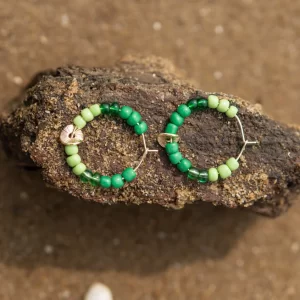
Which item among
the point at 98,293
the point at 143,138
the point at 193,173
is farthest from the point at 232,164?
the point at 98,293

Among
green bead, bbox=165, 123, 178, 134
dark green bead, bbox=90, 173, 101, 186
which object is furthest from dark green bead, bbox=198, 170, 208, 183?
dark green bead, bbox=90, 173, 101, 186

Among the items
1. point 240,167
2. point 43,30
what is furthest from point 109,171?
point 43,30

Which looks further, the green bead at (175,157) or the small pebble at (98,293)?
the small pebble at (98,293)

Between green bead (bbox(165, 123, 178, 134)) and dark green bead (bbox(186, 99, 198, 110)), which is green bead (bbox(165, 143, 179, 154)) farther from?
dark green bead (bbox(186, 99, 198, 110))

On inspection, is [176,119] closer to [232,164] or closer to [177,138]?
[177,138]

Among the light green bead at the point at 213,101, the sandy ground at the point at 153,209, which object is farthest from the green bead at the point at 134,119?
the sandy ground at the point at 153,209

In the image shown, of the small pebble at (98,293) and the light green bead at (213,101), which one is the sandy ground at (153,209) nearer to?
the small pebble at (98,293)

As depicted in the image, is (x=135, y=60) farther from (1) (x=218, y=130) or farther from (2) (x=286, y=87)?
(2) (x=286, y=87)
